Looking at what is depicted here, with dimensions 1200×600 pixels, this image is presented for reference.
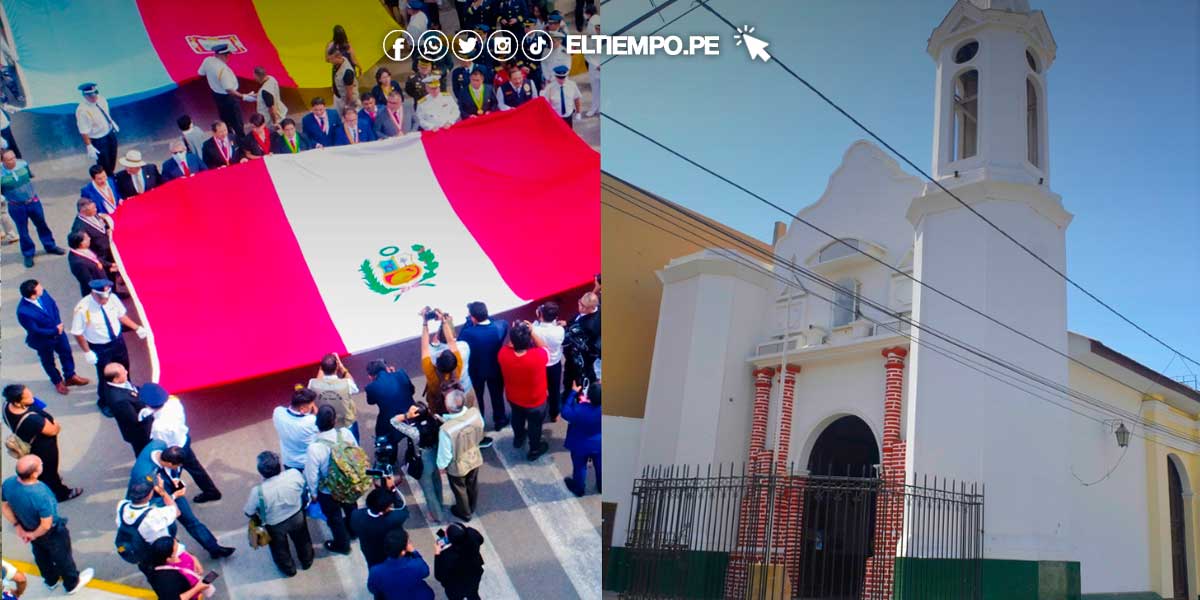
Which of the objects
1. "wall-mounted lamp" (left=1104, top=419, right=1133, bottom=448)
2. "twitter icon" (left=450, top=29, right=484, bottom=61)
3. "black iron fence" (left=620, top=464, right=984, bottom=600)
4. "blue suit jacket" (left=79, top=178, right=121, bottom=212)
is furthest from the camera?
"twitter icon" (left=450, top=29, right=484, bottom=61)

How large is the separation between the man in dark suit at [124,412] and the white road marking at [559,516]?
1.50m

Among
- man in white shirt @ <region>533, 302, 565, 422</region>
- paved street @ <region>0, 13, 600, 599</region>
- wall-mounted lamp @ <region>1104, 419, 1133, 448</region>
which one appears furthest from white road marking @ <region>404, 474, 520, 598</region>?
wall-mounted lamp @ <region>1104, 419, 1133, 448</region>

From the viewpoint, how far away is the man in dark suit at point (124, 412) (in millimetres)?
3664

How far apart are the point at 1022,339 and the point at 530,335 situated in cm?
218

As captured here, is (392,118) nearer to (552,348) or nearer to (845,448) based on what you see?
(552,348)

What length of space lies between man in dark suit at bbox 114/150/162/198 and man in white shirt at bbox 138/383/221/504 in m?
1.01

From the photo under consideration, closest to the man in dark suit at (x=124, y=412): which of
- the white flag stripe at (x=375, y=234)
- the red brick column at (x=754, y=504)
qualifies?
the white flag stripe at (x=375, y=234)

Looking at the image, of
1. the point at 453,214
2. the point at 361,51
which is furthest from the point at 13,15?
the point at 453,214

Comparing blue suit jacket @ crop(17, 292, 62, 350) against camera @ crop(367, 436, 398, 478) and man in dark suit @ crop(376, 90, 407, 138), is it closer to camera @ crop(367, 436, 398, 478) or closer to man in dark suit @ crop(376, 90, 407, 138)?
camera @ crop(367, 436, 398, 478)

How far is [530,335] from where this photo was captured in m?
4.11

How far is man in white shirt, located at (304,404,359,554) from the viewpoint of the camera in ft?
12.0

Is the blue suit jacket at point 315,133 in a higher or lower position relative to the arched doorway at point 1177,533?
higher

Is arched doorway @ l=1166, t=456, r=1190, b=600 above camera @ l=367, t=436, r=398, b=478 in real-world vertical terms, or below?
above

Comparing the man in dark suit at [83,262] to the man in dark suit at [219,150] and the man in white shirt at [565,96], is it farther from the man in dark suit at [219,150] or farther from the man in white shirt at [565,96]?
the man in white shirt at [565,96]
